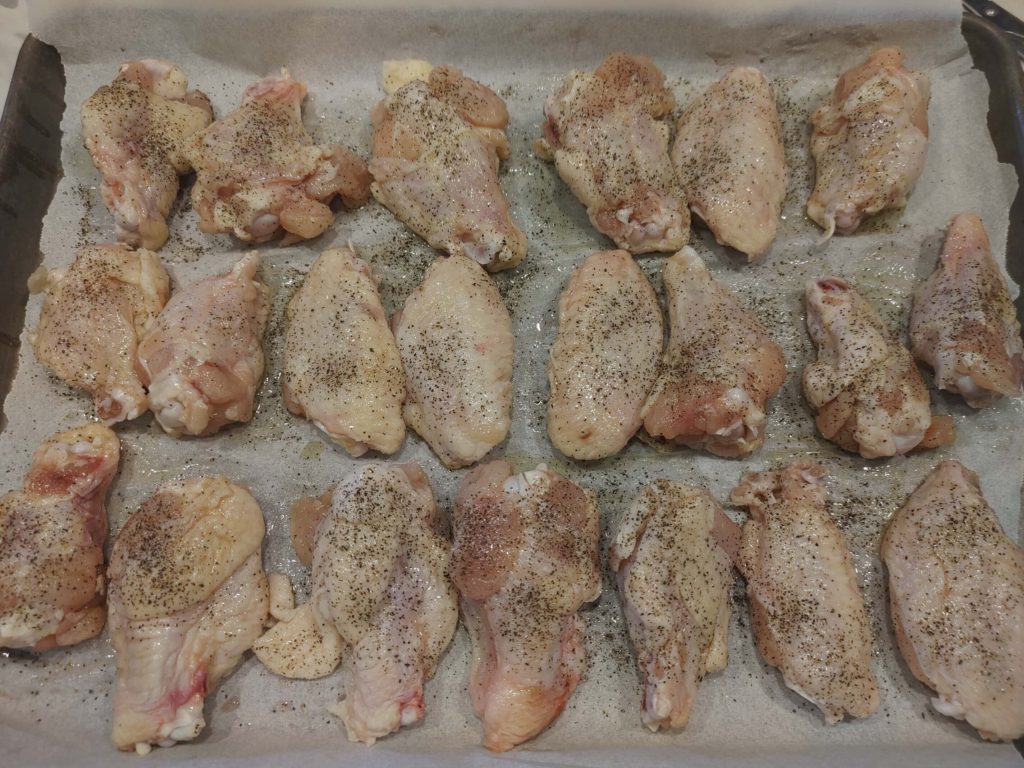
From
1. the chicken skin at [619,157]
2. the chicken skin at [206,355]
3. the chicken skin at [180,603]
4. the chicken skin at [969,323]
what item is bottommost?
the chicken skin at [180,603]

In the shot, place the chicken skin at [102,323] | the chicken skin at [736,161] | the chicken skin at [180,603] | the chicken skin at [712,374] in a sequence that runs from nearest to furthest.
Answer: the chicken skin at [180,603] → the chicken skin at [712,374] → the chicken skin at [102,323] → the chicken skin at [736,161]

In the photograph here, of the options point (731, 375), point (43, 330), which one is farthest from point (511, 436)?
point (43, 330)

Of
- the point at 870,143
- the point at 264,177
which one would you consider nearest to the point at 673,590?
the point at 870,143

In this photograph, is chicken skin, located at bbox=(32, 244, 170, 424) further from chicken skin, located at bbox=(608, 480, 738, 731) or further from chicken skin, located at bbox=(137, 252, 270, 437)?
chicken skin, located at bbox=(608, 480, 738, 731)

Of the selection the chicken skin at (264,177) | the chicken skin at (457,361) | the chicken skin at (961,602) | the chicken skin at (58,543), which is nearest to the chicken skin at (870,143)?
the chicken skin at (961,602)

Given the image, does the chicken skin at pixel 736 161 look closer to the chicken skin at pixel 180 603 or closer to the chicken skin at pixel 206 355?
the chicken skin at pixel 206 355

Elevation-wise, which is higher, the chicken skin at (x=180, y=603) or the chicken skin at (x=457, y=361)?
the chicken skin at (x=457, y=361)
